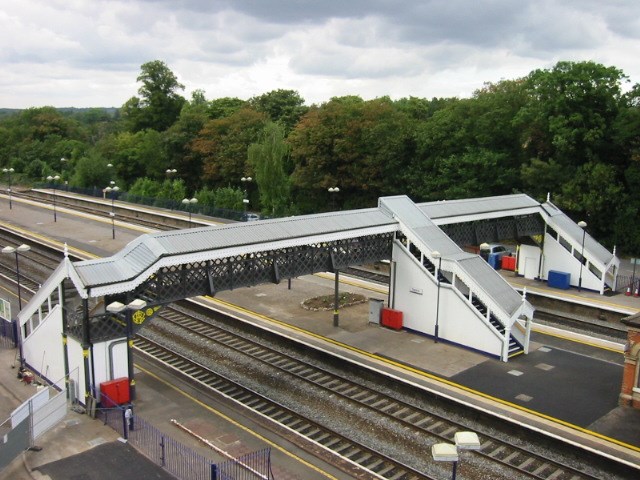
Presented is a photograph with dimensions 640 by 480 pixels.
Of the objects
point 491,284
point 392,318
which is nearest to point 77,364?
point 392,318

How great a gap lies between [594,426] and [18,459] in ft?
55.9

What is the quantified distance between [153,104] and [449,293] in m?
86.6

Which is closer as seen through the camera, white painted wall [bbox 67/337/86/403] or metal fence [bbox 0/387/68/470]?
metal fence [bbox 0/387/68/470]

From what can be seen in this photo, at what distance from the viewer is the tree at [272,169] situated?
57844mm

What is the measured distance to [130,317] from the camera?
762 inches

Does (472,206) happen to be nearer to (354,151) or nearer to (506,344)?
(506,344)

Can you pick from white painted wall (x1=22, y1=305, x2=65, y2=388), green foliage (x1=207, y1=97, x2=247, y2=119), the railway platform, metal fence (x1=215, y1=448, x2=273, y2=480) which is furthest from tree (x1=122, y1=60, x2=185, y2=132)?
metal fence (x1=215, y1=448, x2=273, y2=480)

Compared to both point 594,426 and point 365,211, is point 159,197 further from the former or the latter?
point 594,426

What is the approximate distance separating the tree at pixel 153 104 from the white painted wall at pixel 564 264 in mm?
78552

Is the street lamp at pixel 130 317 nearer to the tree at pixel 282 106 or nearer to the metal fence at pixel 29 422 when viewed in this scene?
the metal fence at pixel 29 422

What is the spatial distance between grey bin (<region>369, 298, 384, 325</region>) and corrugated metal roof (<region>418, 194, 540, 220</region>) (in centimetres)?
512

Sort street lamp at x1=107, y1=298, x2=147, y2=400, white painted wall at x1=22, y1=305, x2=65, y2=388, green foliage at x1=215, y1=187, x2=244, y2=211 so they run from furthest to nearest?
green foliage at x1=215, y1=187, x2=244, y2=211 < white painted wall at x1=22, y1=305, x2=65, y2=388 < street lamp at x1=107, y1=298, x2=147, y2=400

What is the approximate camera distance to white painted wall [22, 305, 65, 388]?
19.9 m

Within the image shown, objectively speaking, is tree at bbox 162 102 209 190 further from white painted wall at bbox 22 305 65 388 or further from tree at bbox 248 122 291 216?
white painted wall at bbox 22 305 65 388
